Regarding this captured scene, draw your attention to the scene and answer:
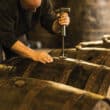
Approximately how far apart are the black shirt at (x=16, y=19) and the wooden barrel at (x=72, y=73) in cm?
40

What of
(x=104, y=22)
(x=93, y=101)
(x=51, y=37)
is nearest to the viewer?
(x=93, y=101)

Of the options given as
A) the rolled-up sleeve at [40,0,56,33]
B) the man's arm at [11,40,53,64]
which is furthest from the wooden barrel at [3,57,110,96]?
the rolled-up sleeve at [40,0,56,33]

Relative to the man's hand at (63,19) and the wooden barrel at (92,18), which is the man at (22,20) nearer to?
the man's hand at (63,19)

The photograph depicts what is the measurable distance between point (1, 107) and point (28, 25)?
186cm

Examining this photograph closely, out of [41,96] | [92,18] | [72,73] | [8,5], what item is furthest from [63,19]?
[92,18]

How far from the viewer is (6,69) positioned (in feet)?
12.5

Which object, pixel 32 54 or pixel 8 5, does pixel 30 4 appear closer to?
pixel 8 5

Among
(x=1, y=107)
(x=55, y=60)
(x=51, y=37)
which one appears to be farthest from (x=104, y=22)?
(x=1, y=107)

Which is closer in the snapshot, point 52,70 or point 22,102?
point 22,102

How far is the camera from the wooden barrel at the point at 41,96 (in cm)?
260

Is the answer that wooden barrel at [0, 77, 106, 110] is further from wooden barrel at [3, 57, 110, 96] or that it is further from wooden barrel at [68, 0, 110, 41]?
wooden barrel at [68, 0, 110, 41]

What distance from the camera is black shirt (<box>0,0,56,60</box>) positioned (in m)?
4.14

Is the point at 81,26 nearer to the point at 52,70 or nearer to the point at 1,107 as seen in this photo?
the point at 52,70

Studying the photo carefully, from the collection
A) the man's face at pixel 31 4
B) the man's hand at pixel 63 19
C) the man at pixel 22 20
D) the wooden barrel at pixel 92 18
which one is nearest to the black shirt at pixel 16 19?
the man at pixel 22 20
